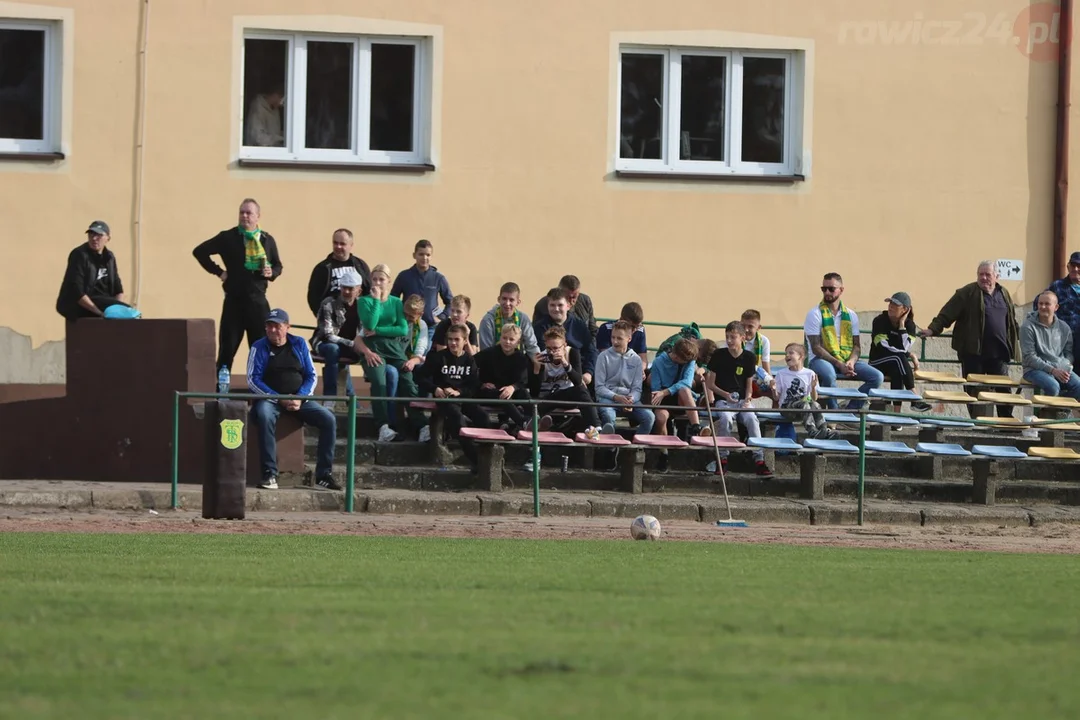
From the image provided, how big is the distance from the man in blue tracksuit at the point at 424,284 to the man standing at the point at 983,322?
558 centimetres

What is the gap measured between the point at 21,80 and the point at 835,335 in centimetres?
978

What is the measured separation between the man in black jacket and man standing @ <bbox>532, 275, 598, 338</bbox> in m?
2.76

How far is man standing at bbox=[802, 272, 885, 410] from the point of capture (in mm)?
20266

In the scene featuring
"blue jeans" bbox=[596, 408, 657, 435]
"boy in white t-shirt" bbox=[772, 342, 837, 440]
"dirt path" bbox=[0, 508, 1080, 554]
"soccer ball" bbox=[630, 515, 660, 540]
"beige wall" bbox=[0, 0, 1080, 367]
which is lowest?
"dirt path" bbox=[0, 508, 1080, 554]

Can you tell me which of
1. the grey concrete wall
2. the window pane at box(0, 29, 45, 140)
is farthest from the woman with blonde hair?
the window pane at box(0, 29, 45, 140)

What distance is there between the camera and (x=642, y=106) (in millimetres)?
22719

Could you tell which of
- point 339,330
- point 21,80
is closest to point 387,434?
point 339,330

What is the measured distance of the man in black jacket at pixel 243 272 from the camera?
1838 cm

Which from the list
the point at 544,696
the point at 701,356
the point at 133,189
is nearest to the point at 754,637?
the point at 544,696

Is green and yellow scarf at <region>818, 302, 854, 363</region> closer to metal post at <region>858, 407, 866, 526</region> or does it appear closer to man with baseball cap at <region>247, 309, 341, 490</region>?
metal post at <region>858, 407, 866, 526</region>

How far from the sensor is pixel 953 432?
21.0 m

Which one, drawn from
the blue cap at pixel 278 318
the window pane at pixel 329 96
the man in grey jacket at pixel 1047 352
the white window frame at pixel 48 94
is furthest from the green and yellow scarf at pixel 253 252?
the man in grey jacket at pixel 1047 352

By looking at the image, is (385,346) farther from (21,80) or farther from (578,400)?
(21,80)

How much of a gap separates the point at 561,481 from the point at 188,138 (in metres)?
6.76
